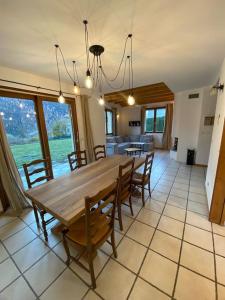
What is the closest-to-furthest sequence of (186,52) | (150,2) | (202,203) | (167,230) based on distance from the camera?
(150,2), (167,230), (186,52), (202,203)

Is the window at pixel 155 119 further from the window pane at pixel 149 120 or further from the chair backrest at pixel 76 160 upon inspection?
the chair backrest at pixel 76 160

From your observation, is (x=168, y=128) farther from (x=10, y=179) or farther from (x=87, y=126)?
(x=10, y=179)

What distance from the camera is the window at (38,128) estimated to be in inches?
97.4

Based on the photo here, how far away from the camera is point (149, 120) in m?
7.48

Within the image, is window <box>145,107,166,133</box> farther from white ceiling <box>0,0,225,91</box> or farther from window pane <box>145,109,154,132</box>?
white ceiling <box>0,0,225,91</box>

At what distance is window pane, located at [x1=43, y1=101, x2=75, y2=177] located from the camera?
310 centimetres

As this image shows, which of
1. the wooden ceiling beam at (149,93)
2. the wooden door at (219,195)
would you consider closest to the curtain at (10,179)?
the wooden door at (219,195)

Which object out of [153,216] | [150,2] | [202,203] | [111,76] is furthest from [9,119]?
[202,203]

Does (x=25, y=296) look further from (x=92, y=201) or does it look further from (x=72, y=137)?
(x=72, y=137)

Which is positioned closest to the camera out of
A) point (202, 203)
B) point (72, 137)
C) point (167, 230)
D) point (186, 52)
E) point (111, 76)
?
point (167, 230)

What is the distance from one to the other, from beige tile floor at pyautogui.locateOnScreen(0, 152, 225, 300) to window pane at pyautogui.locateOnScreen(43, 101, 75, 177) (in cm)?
146

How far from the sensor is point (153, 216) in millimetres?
2088

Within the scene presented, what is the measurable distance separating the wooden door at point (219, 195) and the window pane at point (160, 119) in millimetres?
5587

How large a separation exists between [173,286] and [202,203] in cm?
162
